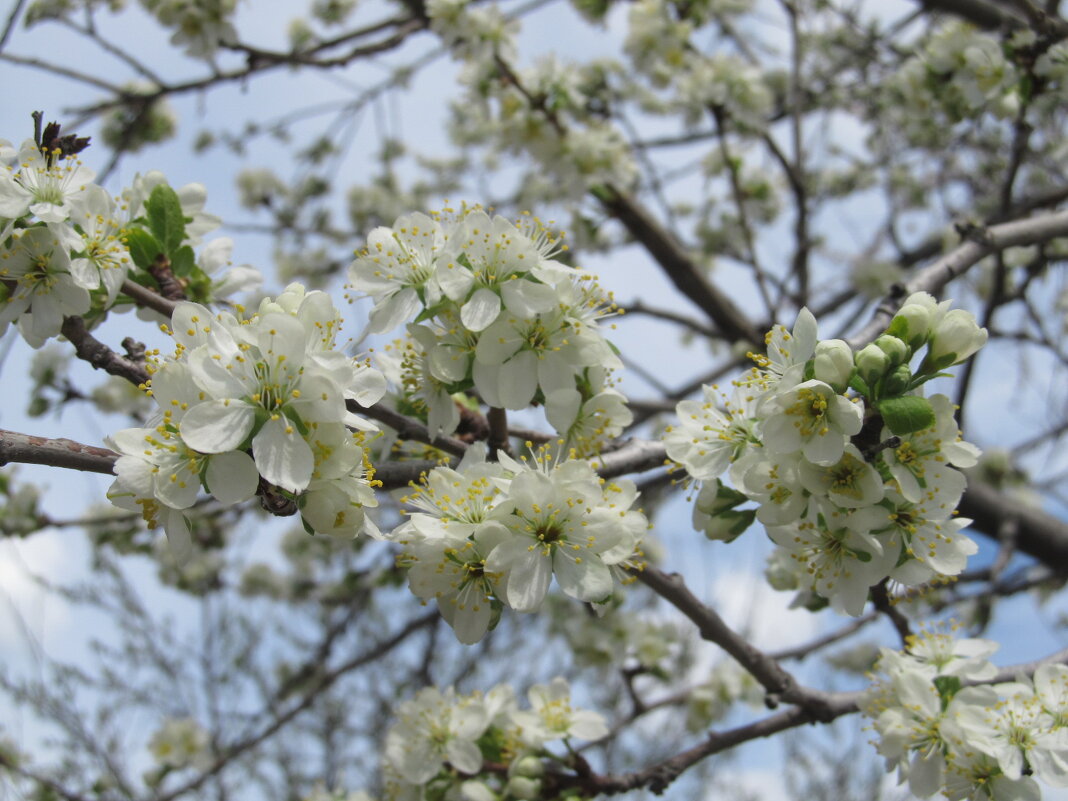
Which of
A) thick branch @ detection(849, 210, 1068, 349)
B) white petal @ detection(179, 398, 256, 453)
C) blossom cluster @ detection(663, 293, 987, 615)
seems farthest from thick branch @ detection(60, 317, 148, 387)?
thick branch @ detection(849, 210, 1068, 349)

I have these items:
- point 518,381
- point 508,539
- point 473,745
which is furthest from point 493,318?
point 473,745

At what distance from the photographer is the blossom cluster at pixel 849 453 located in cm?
128

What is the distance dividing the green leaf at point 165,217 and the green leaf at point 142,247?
16mm

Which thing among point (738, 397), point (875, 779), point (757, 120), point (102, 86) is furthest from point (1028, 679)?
point (875, 779)

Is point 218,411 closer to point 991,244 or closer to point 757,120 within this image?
point 991,244

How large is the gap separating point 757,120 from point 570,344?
9.47 feet

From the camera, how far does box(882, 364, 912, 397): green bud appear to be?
4.19ft

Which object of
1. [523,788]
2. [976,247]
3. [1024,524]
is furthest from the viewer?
[1024,524]

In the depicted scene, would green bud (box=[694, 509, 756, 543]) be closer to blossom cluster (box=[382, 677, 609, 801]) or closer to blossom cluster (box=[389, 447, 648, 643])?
blossom cluster (box=[389, 447, 648, 643])

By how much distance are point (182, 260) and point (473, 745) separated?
135 centimetres

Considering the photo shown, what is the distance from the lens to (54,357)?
320 centimetres

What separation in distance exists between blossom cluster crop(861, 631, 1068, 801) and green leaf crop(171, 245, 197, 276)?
1747 millimetres

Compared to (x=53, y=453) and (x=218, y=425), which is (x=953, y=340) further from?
→ (x=53, y=453)

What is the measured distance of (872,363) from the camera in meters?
1.26
